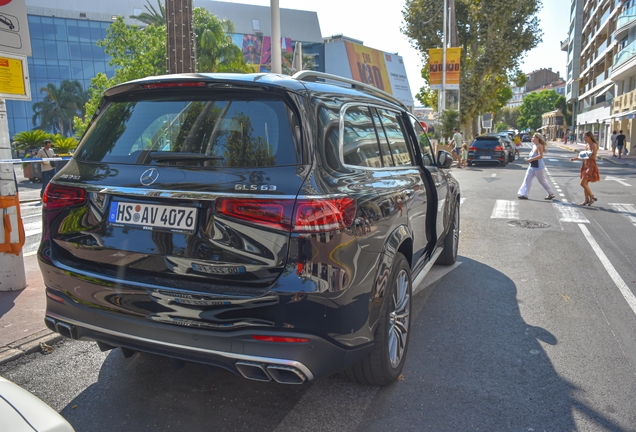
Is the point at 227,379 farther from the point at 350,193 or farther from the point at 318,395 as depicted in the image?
the point at 350,193

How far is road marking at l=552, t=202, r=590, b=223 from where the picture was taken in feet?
33.9

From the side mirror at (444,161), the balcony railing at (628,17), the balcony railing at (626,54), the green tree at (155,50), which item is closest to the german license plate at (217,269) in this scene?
the side mirror at (444,161)

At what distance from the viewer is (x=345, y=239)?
273cm

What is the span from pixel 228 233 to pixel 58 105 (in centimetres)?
7008

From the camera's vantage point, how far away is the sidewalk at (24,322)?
3969 mm

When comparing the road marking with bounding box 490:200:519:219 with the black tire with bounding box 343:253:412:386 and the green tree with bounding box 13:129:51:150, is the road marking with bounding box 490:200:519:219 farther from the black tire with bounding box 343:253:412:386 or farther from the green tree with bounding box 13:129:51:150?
the green tree with bounding box 13:129:51:150

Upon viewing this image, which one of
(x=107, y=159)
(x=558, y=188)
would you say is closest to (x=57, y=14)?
(x=558, y=188)

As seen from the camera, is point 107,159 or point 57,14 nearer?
point 107,159

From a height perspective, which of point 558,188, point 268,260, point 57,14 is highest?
point 57,14

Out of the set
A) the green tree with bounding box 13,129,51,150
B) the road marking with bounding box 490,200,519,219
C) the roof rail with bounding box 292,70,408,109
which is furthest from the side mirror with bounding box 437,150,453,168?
the green tree with bounding box 13,129,51,150

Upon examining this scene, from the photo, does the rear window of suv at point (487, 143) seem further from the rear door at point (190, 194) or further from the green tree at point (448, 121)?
the rear door at point (190, 194)

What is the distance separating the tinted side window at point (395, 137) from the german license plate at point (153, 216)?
1.91 meters

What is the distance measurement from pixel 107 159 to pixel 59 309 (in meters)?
0.89

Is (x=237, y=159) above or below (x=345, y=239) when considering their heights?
above
